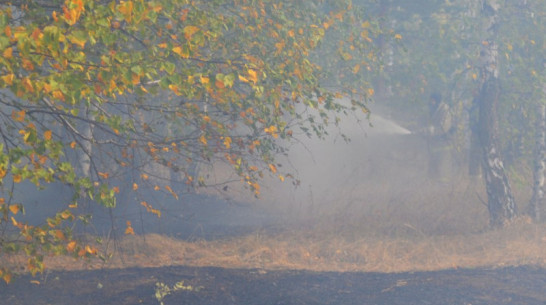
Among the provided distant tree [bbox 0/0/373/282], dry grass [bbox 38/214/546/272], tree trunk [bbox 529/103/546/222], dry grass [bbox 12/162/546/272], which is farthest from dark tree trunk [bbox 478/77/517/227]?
distant tree [bbox 0/0/373/282]

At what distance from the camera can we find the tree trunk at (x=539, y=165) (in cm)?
1604

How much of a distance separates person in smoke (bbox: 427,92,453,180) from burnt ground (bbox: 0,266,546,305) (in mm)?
12403

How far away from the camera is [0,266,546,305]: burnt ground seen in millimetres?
8570

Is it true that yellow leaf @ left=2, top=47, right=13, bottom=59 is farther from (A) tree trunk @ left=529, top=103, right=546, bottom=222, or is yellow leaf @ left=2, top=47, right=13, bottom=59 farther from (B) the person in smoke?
(B) the person in smoke

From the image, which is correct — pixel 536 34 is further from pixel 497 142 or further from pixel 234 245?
pixel 234 245

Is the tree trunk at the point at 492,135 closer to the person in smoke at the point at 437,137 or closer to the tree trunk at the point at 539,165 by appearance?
the tree trunk at the point at 539,165

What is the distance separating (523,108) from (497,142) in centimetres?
274

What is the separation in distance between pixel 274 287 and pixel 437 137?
16409 millimetres

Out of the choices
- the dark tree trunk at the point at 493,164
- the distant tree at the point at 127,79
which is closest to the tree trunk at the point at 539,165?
the dark tree trunk at the point at 493,164

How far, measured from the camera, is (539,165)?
16375mm

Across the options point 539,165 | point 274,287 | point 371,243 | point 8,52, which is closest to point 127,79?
point 8,52

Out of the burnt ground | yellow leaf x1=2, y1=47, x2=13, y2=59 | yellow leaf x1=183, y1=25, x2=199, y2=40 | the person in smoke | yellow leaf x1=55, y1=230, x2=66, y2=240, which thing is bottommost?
the burnt ground

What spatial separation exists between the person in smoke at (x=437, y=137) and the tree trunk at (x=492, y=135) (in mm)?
7183

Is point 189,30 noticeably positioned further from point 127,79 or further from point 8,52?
point 8,52
